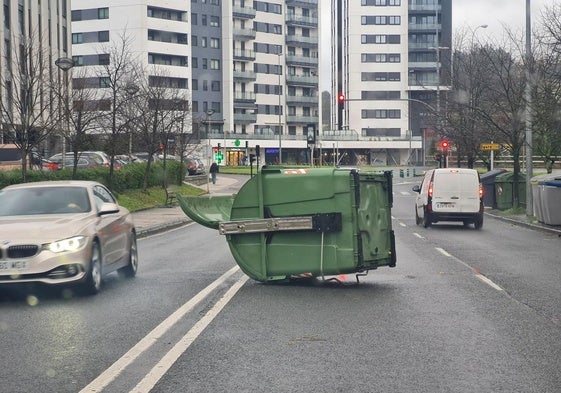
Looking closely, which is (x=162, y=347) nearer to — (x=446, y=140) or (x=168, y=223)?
(x=168, y=223)

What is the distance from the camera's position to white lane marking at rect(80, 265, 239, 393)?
6480 mm

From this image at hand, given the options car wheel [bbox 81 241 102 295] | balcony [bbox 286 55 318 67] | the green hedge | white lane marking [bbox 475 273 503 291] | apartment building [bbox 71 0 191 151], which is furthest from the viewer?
balcony [bbox 286 55 318 67]

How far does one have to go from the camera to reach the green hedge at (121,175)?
27323 mm

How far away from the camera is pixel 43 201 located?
40.6 ft

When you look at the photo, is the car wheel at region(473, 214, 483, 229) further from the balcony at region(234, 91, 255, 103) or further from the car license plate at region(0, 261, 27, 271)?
the balcony at region(234, 91, 255, 103)

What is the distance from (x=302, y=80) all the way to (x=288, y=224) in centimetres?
10448

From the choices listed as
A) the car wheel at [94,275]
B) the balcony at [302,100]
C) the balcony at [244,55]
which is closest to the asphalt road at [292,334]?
the car wheel at [94,275]

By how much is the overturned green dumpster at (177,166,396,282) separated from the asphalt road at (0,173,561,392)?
408 mm

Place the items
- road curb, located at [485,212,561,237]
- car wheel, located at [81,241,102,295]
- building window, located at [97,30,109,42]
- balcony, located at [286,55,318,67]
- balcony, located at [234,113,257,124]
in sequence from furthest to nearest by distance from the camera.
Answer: balcony, located at [286,55,318,67] → balcony, located at [234,113,257,124] → building window, located at [97,30,109,42] → road curb, located at [485,212,561,237] → car wheel, located at [81,241,102,295]

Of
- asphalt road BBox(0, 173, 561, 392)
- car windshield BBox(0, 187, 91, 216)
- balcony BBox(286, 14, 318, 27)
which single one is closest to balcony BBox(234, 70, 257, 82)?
balcony BBox(286, 14, 318, 27)

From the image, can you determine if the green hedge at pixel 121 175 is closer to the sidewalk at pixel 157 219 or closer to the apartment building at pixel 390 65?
the sidewalk at pixel 157 219

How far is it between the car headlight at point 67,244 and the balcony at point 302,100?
103591 millimetres

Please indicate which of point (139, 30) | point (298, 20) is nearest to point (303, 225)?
point (139, 30)

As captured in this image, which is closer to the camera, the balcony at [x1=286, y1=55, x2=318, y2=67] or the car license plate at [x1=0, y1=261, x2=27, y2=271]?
the car license plate at [x1=0, y1=261, x2=27, y2=271]
